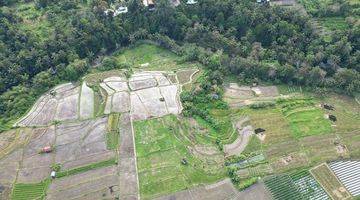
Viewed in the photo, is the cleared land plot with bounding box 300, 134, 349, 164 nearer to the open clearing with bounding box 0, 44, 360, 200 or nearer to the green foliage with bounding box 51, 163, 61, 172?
the open clearing with bounding box 0, 44, 360, 200

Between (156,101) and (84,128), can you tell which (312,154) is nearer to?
(156,101)

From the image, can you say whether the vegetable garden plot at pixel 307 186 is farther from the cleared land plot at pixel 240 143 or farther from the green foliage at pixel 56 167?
the green foliage at pixel 56 167

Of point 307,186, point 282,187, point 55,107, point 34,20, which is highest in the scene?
point 34,20

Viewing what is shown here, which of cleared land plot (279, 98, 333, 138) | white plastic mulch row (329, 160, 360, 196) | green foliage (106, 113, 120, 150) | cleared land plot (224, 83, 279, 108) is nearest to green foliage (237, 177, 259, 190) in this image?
cleared land plot (279, 98, 333, 138)

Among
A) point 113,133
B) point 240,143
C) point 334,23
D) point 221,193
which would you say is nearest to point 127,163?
point 113,133

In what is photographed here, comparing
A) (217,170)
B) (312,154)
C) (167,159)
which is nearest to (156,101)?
(167,159)

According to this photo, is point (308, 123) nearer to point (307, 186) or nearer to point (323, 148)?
point (323, 148)

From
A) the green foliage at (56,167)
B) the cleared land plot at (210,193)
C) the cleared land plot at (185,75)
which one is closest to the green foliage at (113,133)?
the green foliage at (56,167)
